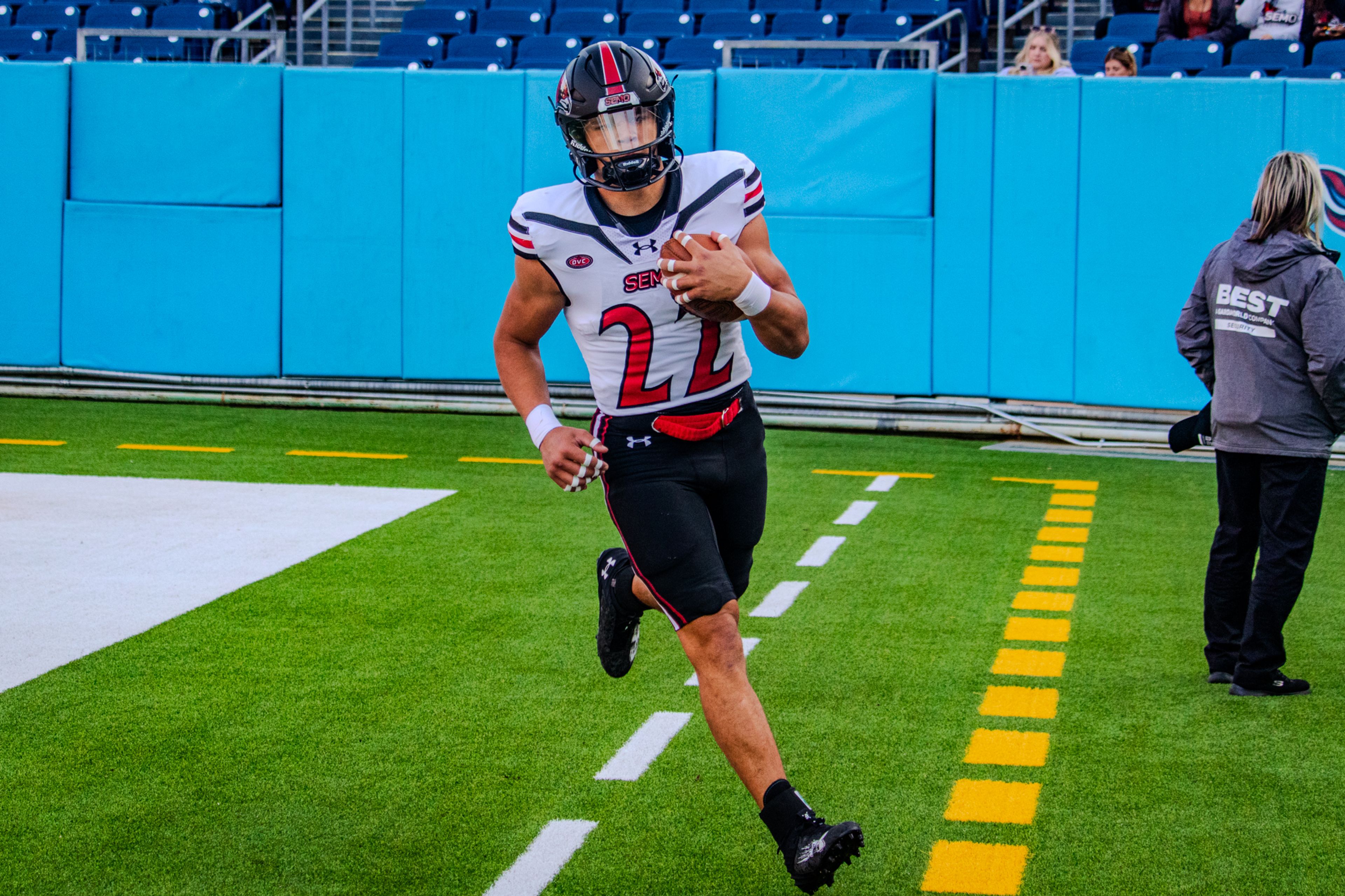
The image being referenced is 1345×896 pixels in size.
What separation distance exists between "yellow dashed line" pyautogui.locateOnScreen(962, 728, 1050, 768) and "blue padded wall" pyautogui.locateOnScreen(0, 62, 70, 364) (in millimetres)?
9790

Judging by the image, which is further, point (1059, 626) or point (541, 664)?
point (1059, 626)

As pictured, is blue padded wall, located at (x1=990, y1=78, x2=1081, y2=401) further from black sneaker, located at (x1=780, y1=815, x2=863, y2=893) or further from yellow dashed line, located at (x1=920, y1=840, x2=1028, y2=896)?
black sneaker, located at (x1=780, y1=815, x2=863, y2=893)

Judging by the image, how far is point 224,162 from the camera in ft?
39.1

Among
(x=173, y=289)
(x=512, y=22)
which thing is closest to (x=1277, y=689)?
(x=173, y=289)

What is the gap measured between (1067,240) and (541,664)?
6.71 m

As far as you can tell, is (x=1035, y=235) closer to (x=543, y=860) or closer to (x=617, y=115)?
(x=617, y=115)

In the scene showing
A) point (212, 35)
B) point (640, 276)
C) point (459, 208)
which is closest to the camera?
point (640, 276)

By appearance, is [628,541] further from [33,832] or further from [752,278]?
[33,832]

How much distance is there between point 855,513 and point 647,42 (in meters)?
7.70

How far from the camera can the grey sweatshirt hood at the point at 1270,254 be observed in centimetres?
524

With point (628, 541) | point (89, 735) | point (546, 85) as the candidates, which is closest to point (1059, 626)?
point (628, 541)

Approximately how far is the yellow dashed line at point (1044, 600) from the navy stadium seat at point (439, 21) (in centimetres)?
1109

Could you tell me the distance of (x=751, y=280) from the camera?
11.8 feet

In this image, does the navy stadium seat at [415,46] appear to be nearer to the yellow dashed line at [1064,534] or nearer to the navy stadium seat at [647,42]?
the navy stadium seat at [647,42]
